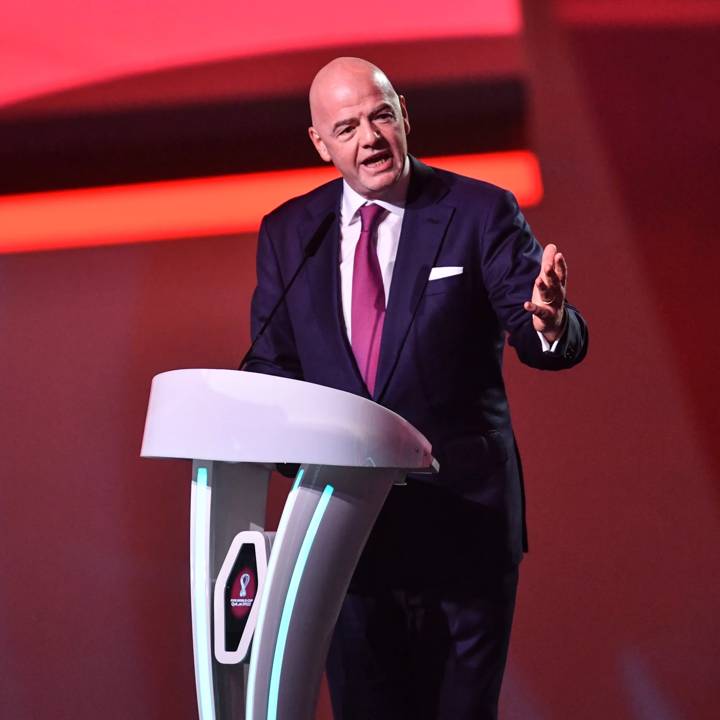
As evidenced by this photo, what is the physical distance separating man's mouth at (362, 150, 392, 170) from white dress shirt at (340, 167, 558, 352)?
0.05 meters

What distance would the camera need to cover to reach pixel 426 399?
1577 mm

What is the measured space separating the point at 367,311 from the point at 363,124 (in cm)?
31

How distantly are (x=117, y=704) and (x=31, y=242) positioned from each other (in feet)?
4.23

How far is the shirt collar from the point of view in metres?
1.68

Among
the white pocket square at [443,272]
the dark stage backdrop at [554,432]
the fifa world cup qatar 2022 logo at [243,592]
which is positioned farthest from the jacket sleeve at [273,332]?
the dark stage backdrop at [554,432]

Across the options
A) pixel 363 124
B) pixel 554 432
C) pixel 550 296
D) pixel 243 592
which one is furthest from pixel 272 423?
pixel 554 432

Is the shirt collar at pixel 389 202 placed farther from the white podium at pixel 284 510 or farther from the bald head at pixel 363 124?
the white podium at pixel 284 510

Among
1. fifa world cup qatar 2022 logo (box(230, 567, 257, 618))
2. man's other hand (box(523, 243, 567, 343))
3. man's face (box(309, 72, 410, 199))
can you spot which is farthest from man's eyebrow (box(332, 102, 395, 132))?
fifa world cup qatar 2022 logo (box(230, 567, 257, 618))

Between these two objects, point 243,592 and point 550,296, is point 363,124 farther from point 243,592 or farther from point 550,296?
point 243,592


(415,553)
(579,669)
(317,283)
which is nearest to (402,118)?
(317,283)

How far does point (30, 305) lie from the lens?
108 inches

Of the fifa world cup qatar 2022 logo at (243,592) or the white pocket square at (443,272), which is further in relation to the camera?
the white pocket square at (443,272)

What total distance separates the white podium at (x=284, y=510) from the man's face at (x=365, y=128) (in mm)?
526

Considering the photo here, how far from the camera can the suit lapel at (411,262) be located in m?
1.56
